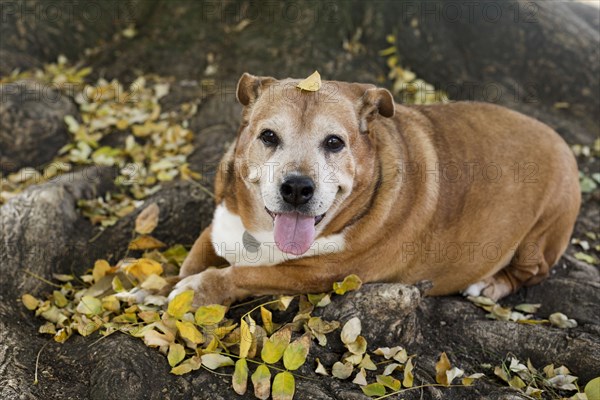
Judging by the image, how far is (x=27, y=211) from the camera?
4.71 meters

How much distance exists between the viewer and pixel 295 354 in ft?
11.4

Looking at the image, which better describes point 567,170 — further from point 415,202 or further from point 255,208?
point 255,208

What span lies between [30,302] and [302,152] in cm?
205

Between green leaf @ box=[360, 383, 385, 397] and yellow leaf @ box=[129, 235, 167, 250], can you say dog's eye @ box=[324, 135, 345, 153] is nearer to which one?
green leaf @ box=[360, 383, 385, 397]

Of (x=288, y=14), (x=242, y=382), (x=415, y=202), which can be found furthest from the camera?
(x=288, y=14)

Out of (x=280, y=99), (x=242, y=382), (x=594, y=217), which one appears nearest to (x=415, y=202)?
(x=280, y=99)

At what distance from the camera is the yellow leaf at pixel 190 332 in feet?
11.8

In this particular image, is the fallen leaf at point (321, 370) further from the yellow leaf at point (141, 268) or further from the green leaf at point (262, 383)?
the yellow leaf at point (141, 268)

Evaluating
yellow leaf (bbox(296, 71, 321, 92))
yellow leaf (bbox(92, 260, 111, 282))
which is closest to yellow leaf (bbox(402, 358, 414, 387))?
yellow leaf (bbox(296, 71, 321, 92))

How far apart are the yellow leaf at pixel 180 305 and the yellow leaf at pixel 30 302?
3.42 feet

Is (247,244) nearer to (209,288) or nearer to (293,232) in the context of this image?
(209,288)

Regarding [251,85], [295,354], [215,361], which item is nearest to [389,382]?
[295,354]

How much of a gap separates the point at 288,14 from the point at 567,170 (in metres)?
3.25

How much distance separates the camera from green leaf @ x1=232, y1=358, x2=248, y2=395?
11.1 feet
